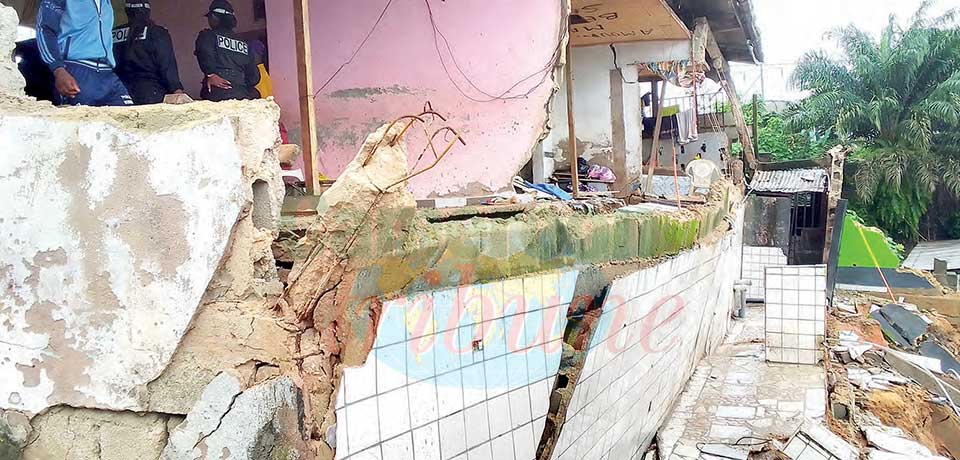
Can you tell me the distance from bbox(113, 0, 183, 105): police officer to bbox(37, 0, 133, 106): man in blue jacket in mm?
777

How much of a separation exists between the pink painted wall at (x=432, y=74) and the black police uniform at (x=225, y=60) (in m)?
0.96

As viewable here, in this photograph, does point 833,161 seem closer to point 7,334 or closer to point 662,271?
point 662,271

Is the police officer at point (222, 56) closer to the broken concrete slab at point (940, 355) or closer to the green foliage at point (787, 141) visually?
the broken concrete slab at point (940, 355)

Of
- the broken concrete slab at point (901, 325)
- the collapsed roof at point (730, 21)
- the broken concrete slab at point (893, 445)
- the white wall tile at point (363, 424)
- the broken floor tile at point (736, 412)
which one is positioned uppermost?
the collapsed roof at point (730, 21)

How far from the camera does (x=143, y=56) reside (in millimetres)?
4324

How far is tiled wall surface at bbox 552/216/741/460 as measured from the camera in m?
4.29

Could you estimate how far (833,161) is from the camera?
Answer: 45.8 feet

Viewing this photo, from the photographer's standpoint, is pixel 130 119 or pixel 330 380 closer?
pixel 130 119

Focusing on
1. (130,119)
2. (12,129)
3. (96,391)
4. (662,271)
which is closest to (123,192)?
(130,119)

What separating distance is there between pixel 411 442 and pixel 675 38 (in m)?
8.86

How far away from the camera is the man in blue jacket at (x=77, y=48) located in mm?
3379

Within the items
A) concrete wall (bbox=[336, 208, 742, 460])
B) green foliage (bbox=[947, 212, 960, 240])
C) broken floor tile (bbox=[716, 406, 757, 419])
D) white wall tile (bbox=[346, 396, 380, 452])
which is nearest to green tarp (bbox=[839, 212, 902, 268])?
green foliage (bbox=[947, 212, 960, 240])

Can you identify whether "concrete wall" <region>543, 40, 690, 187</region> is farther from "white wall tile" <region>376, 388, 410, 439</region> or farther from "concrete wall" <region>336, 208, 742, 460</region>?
"white wall tile" <region>376, 388, 410, 439</region>

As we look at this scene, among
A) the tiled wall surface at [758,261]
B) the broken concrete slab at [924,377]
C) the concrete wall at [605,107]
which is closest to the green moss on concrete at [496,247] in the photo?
the concrete wall at [605,107]
